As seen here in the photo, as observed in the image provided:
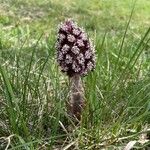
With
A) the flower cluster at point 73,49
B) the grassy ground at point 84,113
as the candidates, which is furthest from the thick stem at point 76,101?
the flower cluster at point 73,49

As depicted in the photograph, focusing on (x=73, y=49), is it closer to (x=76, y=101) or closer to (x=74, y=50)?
(x=74, y=50)

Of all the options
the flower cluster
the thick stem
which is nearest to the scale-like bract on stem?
the flower cluster

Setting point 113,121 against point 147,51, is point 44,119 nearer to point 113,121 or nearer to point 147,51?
point 113,121

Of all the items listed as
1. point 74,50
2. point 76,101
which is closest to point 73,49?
point 74,50

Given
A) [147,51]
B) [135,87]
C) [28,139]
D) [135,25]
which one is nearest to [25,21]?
[135,25]

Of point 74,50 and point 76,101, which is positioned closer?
point 74,50

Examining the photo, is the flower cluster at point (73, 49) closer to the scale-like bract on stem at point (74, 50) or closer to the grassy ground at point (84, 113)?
the scale-like bract on stem at point (74, 50)

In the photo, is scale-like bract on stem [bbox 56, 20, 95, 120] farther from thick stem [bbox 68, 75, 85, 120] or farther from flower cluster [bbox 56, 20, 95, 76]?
thick stem [bbox 68, 75, 85, 120]

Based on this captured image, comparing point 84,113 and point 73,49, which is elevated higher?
point 73,49

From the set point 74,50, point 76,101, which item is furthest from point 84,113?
point 74,50
